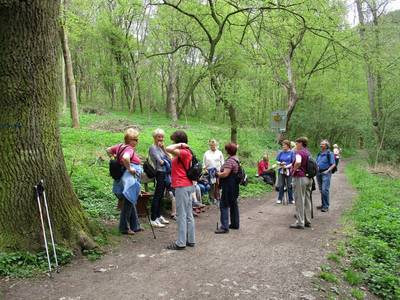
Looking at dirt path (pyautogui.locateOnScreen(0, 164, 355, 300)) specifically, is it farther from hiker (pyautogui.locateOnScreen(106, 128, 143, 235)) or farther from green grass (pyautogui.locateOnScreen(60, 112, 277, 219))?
green grass (pyautogui.locateOnScreen(60, 112, 277, 219))

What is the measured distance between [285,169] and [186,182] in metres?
5.38

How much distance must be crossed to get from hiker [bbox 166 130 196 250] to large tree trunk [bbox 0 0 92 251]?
5.63ft

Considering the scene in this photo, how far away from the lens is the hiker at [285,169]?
11031 mm

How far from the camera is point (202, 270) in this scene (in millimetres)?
5438

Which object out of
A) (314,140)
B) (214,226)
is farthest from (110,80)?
(214,226)

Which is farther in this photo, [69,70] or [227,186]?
[69,70]

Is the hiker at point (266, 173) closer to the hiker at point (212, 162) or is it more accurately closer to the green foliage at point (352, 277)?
the hiker at point (212, 162)

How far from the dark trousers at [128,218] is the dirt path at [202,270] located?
0.85ft

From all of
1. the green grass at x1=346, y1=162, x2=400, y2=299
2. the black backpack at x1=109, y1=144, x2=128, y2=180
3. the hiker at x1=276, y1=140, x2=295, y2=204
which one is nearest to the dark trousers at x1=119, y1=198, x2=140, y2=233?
the black backpack at x1=109, y1=144, x2=128, y2=180

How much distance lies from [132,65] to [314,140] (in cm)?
1975

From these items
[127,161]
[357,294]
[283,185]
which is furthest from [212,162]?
[357,294]

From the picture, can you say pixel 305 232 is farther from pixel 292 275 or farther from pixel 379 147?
pixel 379 147

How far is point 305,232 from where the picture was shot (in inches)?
318

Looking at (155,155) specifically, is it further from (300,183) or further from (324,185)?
(324,185)
